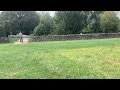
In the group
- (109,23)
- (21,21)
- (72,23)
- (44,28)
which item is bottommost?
(44,28)

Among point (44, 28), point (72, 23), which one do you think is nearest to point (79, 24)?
point (72, 23)

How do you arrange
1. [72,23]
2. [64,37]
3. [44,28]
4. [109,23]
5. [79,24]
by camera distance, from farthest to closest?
[79,24] → [72,23] → [109,23] → [44,28] → [64,37]

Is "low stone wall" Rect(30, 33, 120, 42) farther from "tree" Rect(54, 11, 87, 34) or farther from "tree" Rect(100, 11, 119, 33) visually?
"tree" Rect(54, 11, 87, 34)

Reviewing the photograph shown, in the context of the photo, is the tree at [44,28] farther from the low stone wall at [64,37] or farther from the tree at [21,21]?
the tree at [21,21]

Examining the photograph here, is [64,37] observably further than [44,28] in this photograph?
No

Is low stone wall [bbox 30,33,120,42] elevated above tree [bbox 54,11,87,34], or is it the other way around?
tree [bbox 54,11,87,34]

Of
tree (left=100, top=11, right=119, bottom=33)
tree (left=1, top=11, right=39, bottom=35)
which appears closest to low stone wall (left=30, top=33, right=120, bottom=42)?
tree (left=100, top=11, right=119, bottom=33)

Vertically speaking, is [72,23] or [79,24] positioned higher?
[72,23]

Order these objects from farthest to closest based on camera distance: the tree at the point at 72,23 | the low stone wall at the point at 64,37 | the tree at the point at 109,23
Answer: the tree at the point at 72,23, the tree at the point at 109,23, the low stone wall at the point at 64,37

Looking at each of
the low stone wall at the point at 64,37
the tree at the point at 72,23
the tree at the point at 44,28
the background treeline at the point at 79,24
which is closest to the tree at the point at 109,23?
the background treeline at the point at 79,24

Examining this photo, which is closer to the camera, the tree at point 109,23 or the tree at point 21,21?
the tree at point 109,23

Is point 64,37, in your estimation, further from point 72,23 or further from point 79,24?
point 79,24

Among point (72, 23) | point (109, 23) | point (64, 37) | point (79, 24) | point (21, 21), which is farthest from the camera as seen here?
point (21, 21)
